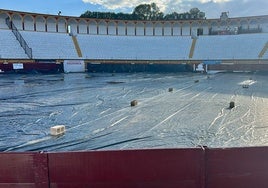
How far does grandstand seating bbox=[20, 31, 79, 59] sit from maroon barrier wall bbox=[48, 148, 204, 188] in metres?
34.3

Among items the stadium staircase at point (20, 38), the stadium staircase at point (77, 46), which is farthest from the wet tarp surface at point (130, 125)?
the stadium staircase at point (77, 46)

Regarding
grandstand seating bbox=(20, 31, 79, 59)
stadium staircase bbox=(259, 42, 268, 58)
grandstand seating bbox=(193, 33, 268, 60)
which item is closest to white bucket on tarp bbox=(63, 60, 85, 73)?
grandstand seating bbox=(20, 31, 79, 59)

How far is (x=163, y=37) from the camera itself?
48344mm

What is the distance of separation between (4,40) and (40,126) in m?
32.9

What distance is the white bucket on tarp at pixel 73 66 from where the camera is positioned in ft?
116

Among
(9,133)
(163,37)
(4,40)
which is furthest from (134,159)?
(163,37)

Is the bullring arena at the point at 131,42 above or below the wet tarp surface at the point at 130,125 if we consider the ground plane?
above

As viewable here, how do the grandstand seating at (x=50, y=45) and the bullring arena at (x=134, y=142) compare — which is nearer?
the bullring arena at (x=134, y=142)

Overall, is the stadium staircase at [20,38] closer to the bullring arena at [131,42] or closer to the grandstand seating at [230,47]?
the bullring arena at [131,42]

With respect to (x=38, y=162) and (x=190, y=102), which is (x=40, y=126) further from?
(x=190, y=102)

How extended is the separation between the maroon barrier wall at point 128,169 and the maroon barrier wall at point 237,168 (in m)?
0.15

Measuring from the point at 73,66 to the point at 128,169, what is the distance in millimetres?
33872

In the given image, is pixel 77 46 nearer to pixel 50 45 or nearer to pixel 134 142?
pixel 50 45

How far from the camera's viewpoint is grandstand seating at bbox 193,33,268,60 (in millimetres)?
39438
